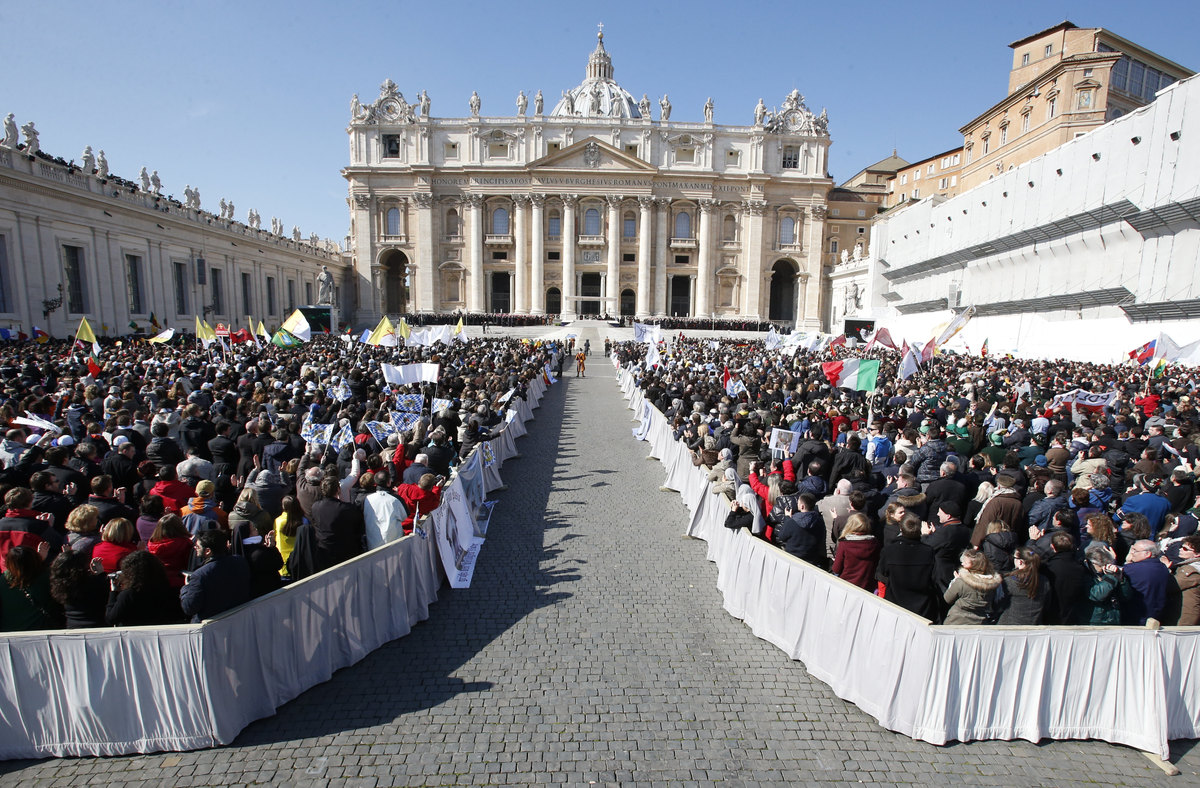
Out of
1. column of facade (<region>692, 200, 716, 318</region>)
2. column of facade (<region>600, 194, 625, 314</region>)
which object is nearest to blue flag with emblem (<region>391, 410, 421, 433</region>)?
column of facade (<region>600, 194, 625, 314</region>)

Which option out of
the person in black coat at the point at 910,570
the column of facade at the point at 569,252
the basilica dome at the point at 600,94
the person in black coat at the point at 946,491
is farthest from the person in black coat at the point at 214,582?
the basilica dome at the point at 600,94

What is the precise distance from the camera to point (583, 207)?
62.2 meters

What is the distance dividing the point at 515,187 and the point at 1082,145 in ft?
149

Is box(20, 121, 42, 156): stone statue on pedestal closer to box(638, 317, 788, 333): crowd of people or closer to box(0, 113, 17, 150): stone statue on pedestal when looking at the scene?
box(0, 113, 17, 150): stone statue on pedestal

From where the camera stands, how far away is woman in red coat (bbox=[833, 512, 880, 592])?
5406 mm

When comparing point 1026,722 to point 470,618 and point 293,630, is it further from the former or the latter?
point 293,630

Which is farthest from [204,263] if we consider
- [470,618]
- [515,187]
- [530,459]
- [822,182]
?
[822,182]

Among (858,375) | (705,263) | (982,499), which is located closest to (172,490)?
(982,499)

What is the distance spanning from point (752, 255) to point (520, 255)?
76.8 feet

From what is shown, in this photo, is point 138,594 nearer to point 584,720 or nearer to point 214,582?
point 214,582

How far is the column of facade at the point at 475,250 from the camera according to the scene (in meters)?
60.9

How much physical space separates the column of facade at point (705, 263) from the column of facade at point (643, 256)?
17.3 feet

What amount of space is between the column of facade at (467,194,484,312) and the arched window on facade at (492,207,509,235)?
138 centimetres

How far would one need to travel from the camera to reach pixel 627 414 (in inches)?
A: 771
